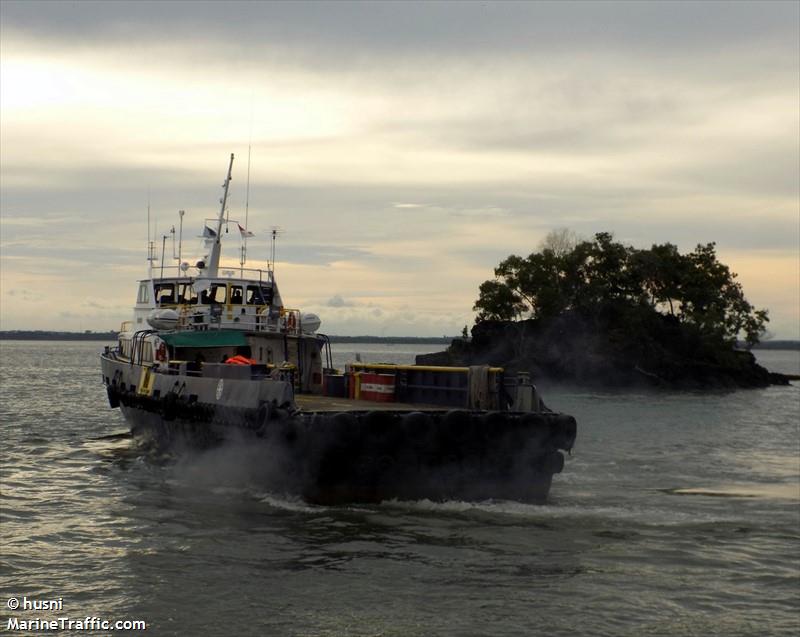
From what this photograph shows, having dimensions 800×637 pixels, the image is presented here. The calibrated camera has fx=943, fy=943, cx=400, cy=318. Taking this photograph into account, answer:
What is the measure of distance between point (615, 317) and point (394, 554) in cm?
7356

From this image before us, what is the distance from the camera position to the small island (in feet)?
269

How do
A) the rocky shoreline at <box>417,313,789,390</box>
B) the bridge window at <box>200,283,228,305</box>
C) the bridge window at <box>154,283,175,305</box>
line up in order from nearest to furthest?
1. the bridge window at <box>200,283,228,305</box>
2. the bridge window at <box>154,283,175,305</box>
3. the rocky shoreline at <box>417,313,789,390</box>

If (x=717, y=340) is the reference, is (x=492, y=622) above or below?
below

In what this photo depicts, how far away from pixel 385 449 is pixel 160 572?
5.22 m

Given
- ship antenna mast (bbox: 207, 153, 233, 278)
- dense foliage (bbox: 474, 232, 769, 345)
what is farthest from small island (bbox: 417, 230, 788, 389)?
ship antenna mast (bbox: 207, 153, 233, 278)

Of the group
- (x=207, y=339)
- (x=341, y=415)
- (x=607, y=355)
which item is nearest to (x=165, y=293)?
(x=207, y=339)

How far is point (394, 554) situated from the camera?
1518cm

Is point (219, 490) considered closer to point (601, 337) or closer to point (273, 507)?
point (273, 507)

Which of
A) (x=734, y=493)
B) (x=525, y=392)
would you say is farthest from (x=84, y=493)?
(x=734, y=493)

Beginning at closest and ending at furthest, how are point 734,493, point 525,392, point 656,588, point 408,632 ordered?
point 408,632 → point 656,588 → point 525,392 → point 734,493

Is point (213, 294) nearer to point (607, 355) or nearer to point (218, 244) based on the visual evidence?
point (218, 244)

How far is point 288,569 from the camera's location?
14336mm

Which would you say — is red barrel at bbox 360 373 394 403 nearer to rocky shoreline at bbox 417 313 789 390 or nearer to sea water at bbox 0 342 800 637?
sea water at bbox 0 342 800 637

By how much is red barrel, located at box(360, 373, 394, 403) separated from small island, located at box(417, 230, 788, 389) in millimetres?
59186
